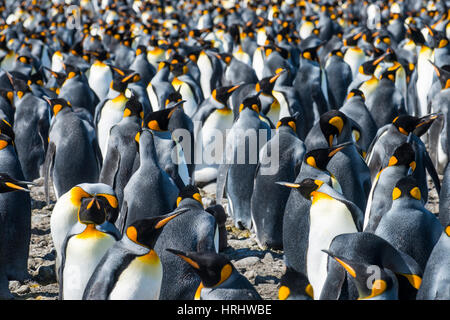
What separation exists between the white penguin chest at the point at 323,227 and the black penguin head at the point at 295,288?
907 millimetres

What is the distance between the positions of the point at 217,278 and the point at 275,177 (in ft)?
6.30

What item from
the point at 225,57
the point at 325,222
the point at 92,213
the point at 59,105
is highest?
the point at 225,57

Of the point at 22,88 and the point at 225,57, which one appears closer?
the point at 22,88

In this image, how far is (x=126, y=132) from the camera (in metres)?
4.98

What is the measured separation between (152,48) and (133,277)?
310 inches

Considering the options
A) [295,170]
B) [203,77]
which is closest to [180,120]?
[295,170]

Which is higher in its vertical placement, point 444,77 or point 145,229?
point 444,77

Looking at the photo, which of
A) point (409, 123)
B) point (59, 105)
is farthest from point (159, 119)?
point (409, 123)

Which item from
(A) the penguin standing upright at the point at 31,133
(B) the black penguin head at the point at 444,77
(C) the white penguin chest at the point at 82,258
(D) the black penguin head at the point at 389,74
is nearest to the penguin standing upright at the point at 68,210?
(C) the white penguin chest at the point at 82,258

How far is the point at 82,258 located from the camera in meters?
3.20

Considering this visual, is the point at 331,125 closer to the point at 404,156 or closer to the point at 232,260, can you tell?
the point at 404,156

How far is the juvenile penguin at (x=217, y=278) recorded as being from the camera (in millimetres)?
2570

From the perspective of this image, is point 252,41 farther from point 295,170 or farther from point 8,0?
point 8,0
